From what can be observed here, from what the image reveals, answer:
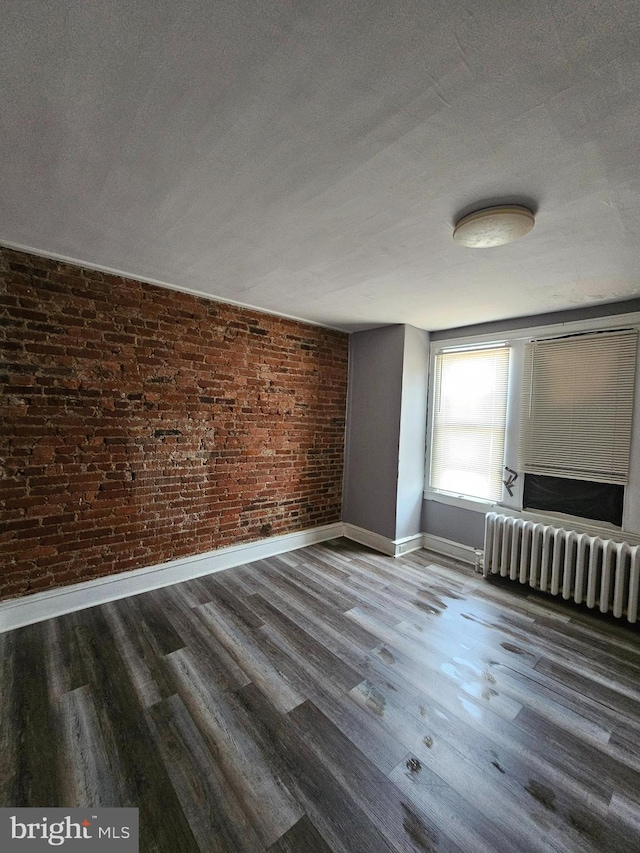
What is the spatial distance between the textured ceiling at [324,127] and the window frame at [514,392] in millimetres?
881

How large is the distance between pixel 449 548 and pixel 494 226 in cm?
337

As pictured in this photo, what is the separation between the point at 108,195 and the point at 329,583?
3.22 metres

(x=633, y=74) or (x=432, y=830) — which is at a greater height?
(x=633, y=74)

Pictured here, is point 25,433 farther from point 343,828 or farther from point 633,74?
point 633,74

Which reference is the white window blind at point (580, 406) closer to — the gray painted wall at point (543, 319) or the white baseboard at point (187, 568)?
the gray painted wall at point (543, 319)

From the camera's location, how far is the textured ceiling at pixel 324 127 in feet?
2.95

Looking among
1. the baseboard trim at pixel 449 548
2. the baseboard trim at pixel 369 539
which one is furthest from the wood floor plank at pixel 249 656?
the baseboard trim at pixel 449 548

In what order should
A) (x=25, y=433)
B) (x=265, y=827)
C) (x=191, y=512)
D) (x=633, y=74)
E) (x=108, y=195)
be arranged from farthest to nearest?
(x=191, y=512) < (x=25, y=433) < (x=108, y=195) < (x=265, y=827) < (x=633, y=74)

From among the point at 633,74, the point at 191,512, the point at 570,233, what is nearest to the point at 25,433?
the point at 191,512

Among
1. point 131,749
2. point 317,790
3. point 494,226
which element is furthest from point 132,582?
point 494,226

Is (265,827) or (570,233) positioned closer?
(265,827)

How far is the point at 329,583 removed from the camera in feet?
10.5

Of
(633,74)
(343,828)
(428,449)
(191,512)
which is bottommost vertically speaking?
(343,828)

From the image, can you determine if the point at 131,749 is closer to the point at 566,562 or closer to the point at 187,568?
the point at 187,568
